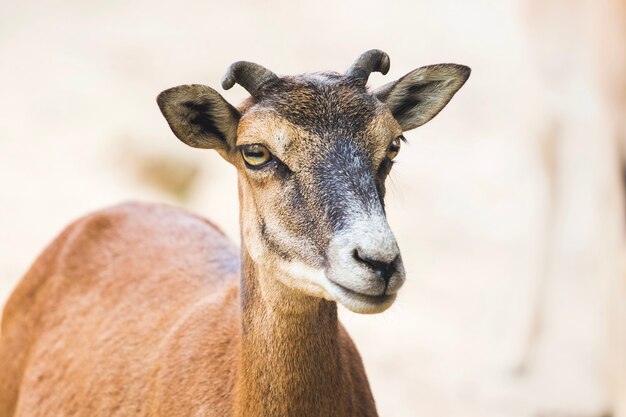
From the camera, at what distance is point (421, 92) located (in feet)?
18.3

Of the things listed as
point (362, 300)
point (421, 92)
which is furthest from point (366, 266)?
point (421, 92)

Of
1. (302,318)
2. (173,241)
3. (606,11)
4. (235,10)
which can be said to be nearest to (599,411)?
(606,11)

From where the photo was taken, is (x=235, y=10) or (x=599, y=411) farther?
(x=235, y=10)

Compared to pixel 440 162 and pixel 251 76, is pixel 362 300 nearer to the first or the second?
pixel 251 76

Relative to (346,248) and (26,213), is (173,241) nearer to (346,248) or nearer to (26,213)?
(346,248)

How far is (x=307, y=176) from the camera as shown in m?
4.85

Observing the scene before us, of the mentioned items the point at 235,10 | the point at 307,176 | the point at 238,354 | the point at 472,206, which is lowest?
the point at 238,354

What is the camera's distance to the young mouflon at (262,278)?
475cm

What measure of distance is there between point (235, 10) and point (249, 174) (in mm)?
15157

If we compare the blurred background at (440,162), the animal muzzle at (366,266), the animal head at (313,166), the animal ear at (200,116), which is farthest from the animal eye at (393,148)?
the blurred background at (440,162)

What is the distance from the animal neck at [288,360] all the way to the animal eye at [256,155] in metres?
0.53

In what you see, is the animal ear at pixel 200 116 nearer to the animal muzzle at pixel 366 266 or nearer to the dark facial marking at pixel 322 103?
the dark facial marking at pixel 322 103

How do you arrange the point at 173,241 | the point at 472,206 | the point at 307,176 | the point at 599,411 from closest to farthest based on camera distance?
the point at 307,176 → the point at 173,241 → the point at 599,411 → the point at 472,206

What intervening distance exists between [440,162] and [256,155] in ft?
35.8
